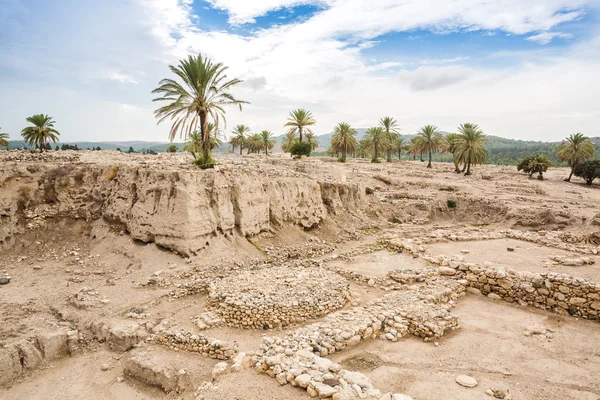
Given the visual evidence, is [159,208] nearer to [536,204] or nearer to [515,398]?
[515,398]

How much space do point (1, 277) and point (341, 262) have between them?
48.5 ft

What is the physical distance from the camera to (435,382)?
790cm

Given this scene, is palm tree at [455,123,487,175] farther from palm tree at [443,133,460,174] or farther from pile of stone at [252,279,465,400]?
pile of stone at [252,279,465,400]

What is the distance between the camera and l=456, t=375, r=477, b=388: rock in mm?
7773

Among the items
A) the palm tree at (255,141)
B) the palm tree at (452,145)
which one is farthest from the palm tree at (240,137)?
the palm tree at (452,145)

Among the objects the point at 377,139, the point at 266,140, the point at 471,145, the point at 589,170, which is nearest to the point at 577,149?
the point at 589,170

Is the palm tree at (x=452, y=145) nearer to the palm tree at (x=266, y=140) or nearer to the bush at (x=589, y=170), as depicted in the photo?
the bush at (x=589, y=170)

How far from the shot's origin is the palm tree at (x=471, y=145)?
44250 mm

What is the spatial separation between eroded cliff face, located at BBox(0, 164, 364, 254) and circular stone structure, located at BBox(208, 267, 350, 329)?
350 cm

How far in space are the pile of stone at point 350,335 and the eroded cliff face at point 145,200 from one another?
7.75 metres

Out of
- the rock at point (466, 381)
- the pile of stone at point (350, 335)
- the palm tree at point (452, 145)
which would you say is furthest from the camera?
the palm tree at point (452, 145)

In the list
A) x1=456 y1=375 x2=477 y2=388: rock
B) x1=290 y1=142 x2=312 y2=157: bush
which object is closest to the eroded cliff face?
x1=456 y1=375 x2=477 y2=388: rock

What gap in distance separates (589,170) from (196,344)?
5002 cm

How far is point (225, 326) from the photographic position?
35.4 feet
